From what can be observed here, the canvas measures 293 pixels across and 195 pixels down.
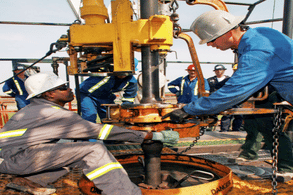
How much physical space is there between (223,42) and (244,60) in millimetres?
402

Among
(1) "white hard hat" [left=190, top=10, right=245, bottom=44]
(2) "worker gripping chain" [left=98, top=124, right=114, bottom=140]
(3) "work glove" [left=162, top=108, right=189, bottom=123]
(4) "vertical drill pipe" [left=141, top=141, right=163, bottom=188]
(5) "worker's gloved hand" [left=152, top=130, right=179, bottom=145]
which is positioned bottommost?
(4) "vertical drill pipe" [left=141, top=141, right=163, bottom=188]

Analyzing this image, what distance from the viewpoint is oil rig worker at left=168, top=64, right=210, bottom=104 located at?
16.5 ft

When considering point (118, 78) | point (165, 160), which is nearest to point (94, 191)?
point (165, 160)

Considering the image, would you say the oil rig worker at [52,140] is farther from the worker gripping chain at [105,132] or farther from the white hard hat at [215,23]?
the white hard hat at [215,23]

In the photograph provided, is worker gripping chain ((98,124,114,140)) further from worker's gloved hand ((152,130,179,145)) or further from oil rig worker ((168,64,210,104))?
oil rig worker ((168,64,210,104))

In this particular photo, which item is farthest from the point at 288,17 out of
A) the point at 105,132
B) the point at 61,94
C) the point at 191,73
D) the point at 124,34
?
the point at 61,94

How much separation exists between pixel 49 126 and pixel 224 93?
5.02 ft

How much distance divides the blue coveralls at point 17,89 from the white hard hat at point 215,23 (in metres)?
4.79

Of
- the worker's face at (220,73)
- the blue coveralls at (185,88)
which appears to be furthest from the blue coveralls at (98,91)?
the worker's face at (220,73)

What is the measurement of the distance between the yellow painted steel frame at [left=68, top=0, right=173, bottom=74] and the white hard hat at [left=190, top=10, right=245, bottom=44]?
13.0 inches

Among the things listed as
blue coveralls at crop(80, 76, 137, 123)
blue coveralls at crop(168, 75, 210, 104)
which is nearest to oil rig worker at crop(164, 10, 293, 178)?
blue coveralls at crop(80, 76, 137, 123)

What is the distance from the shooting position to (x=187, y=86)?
17.1ft

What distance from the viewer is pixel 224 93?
1737mm

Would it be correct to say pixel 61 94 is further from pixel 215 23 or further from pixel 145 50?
pixel 215 23
